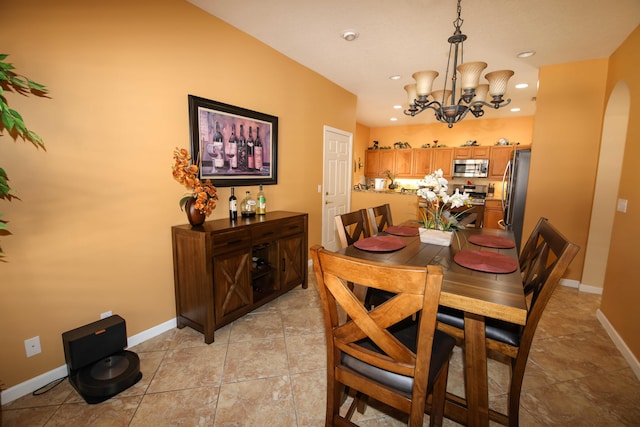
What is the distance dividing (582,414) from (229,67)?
365 centimetres

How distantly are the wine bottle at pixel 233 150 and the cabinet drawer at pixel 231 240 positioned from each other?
2.44 ft

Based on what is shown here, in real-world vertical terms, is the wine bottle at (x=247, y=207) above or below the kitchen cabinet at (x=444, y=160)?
below

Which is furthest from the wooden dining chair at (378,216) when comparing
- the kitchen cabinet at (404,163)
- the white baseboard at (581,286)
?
the kitchen cabinet at (404,163)

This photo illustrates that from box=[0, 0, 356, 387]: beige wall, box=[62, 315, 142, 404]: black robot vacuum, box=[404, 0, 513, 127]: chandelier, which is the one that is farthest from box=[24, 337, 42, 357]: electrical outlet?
box=[404, 0, 513, 127]: chandelier

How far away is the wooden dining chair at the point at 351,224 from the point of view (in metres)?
2.11

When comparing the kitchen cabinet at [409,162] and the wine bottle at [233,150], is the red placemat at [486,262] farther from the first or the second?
the kitchen cabinet at [409,162]

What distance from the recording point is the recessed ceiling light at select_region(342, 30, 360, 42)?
2.70m

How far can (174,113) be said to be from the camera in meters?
2.27

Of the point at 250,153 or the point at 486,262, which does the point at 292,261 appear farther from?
the point at 486,262

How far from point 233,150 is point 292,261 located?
51.0 inches

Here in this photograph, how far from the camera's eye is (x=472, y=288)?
1.25 m

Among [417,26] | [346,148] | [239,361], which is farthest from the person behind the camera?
[346,148]

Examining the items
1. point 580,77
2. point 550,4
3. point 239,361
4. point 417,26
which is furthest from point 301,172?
point 580,77

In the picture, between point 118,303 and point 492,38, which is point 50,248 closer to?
point 118,303
